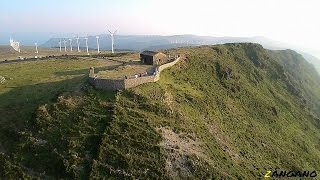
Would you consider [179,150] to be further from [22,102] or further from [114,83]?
[22,102]

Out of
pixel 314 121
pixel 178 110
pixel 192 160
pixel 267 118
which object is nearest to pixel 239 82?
pixel 267 118

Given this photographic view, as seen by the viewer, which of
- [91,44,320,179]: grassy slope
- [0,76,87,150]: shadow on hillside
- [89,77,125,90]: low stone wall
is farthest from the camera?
[89,77,125,90]: low stone wall

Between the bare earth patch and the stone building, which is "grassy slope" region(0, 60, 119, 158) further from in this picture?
the bare earth patch

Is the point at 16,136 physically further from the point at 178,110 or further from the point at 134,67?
the point at 134,67

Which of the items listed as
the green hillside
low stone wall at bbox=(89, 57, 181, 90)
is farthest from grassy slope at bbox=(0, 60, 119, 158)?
low stone wall at bbox=(89, 57, 181, 90)

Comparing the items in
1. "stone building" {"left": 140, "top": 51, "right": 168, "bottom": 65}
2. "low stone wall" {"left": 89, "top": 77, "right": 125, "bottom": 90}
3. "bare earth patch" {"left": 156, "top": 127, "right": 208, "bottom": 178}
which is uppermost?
"stone building" {"left": 140, "top": 51, "right": 168, "bottom": 65}

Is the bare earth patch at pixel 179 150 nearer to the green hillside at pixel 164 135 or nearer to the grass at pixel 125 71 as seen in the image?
the green hillside at pixel 164 135

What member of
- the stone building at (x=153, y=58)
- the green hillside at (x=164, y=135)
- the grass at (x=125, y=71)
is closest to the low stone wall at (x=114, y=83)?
the green hillside at (x=164, y=135)

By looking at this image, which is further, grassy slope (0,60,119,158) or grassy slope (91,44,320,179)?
grassy slope (0,60,119,158)
